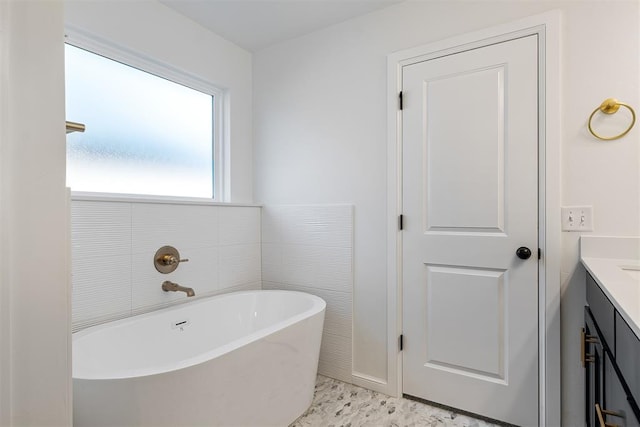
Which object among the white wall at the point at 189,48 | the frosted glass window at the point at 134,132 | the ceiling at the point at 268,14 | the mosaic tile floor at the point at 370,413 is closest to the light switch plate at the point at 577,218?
the mosaic tile floor at the point at 370,413

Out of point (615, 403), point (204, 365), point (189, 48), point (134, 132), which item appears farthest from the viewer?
point (189, 48)

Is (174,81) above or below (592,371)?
above

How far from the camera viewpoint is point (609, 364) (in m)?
1.02

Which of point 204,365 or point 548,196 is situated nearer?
point 204,365

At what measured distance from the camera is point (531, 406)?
1766 millimetres

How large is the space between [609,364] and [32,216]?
→ 1393 millimetres

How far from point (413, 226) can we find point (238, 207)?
1.25 meters

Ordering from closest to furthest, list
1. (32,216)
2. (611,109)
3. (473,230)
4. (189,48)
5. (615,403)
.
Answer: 1. (32,216)
2. (615,403)
3. (611,109)
4. (473,230)
5. (189,48)

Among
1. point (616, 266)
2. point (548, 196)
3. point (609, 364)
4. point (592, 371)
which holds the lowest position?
point (592, 371)

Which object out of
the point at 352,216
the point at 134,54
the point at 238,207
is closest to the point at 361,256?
the point at 352,216

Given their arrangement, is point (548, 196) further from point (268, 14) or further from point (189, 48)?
point (189, 48)

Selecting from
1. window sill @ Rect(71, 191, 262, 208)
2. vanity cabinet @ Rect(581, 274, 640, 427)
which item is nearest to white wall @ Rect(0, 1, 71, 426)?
vanity cabinet @ Rect(581, 274, 640, 427)

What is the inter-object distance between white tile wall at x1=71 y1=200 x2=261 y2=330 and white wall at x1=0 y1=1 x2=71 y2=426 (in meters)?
1.48

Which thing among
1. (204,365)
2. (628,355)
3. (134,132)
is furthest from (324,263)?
(628,355)
